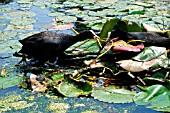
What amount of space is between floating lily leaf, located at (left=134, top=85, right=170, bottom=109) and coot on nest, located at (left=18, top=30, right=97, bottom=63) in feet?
2.22

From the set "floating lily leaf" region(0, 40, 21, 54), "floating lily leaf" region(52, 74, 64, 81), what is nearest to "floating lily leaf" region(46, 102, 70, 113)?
"floating lily leaf" region(52, 74, 64, 81)

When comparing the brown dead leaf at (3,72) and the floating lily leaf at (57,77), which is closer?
the floating lily leaf at (57,77)

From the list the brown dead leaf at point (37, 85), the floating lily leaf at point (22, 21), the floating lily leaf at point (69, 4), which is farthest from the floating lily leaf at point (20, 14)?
the brown dead leaf at point (37, 85)

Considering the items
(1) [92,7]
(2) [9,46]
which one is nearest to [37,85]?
(2) [9,46]

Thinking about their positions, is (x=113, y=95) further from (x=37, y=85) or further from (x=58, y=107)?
(x=37, y=85)

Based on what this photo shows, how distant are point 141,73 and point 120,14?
6.31ft

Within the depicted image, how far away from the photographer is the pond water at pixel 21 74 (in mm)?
1776

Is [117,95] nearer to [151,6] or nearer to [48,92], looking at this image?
[48,92]

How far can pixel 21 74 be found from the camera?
223cm

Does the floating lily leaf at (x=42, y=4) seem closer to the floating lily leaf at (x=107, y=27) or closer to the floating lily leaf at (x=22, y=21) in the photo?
the floating lily leaf at (x=22, y=21)

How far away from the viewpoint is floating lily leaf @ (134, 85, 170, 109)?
1702mm

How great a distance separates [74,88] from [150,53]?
552 mm

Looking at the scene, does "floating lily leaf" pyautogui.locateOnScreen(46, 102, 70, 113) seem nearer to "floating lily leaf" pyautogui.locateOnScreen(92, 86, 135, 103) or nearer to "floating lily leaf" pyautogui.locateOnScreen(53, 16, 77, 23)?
"floating lily leaf" pyautogui.locateOnScreen(92, 86, 135, 103)

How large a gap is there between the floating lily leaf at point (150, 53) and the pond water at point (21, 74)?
0.42m
